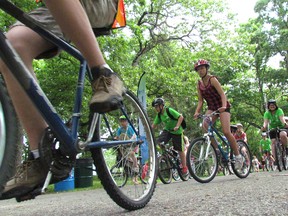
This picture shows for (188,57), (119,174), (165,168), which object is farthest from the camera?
(188,57)

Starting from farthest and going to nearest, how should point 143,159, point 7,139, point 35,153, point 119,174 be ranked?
point 143,159 → point 119,174 → point 35,153 → point 7,139

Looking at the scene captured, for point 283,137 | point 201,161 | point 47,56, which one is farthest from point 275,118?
point 47,56

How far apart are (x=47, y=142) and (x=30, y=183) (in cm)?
21

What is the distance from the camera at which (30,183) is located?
Result: 71.1 inches

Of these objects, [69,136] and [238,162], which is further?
[238,162]

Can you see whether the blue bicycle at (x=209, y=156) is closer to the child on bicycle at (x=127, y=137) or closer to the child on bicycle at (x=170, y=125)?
the child on bicycle at (x=170, y=125)

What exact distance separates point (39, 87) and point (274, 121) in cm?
794

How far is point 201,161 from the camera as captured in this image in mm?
6164

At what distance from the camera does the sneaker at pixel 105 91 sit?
1813 millimetres

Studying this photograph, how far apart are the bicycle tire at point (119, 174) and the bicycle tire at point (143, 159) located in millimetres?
37

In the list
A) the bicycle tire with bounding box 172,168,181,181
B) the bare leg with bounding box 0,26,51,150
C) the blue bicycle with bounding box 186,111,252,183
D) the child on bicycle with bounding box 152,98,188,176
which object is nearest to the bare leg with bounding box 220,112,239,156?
the blue bicycle with bounding box 186,111,252,183

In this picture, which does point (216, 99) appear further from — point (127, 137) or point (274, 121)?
point (127, 137)

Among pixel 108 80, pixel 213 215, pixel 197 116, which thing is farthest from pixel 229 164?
pixel 108 80

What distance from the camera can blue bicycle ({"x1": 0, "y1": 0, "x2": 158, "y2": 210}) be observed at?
1.61 metres
